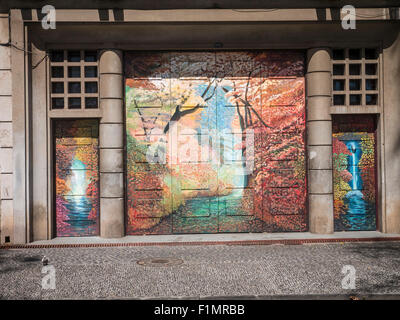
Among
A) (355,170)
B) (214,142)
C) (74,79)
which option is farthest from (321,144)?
(74,79)

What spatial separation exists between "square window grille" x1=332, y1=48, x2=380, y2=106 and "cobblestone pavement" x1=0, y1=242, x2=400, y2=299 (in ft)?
12.9

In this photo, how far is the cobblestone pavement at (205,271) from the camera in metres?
7.11

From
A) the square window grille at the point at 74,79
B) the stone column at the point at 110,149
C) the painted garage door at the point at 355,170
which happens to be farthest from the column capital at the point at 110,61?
the painted garage door at the point at 355,170

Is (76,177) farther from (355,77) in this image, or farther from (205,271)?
(355,77)

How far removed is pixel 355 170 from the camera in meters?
12.3

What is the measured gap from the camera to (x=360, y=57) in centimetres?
1225

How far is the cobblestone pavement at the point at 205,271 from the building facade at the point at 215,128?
4.79ft

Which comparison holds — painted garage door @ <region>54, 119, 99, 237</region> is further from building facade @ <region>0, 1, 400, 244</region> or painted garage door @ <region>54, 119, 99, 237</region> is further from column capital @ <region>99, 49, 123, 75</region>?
column capital @ <region>99, 49, 123, 75</region>

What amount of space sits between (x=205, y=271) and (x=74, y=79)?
641 centimetres

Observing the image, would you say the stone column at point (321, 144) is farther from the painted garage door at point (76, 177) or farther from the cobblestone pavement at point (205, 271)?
the painted garage door at point (76, 177)

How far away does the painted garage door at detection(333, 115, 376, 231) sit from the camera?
1229 cm

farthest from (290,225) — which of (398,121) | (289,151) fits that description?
(398,121)

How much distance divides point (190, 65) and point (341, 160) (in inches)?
189

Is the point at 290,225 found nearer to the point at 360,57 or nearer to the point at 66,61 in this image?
the point at 360,57
